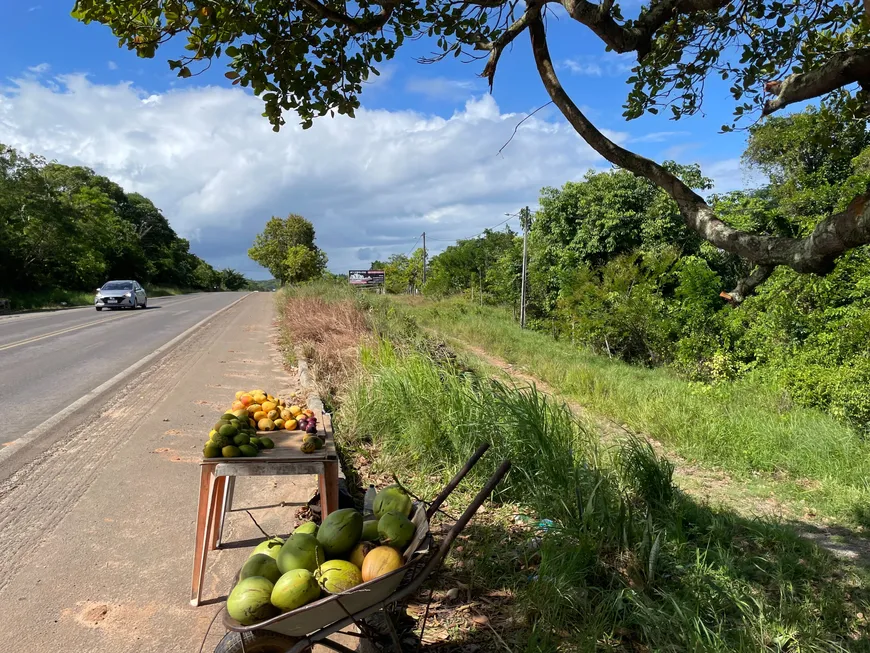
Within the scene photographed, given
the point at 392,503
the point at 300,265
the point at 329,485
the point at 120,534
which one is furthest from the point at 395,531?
the point at 300,265

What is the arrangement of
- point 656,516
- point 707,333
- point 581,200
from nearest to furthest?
point 656,516 < point 707,333 < point 581,200

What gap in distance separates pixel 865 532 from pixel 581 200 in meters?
17.3

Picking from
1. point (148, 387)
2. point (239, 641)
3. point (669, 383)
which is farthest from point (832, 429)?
point (148, 387)

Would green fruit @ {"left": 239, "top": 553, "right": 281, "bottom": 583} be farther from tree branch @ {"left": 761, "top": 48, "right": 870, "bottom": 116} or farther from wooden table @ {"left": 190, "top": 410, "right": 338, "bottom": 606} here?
Result: tree branch @ {"left": 761, "top": 48, "right": 870, "bottom": 116}

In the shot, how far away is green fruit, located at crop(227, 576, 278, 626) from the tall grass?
136cm

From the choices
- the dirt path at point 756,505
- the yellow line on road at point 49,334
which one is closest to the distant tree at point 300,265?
the yellow line on road at point 49,334

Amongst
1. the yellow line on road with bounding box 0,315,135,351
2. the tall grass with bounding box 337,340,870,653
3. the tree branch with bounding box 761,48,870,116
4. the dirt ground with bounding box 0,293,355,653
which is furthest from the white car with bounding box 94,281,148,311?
the tree branch with bounding box 761,48,870,116

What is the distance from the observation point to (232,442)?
127 inches

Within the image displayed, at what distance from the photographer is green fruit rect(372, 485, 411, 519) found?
2.42 metres

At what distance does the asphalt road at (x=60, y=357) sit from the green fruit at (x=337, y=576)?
577cm

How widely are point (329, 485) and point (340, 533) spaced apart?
1.18 metres

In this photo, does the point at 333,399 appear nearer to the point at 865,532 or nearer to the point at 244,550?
the point at 244,550

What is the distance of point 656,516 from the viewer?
452 cm

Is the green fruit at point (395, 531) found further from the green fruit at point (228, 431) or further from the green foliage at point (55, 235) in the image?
the green foliage at point (55, 235)
